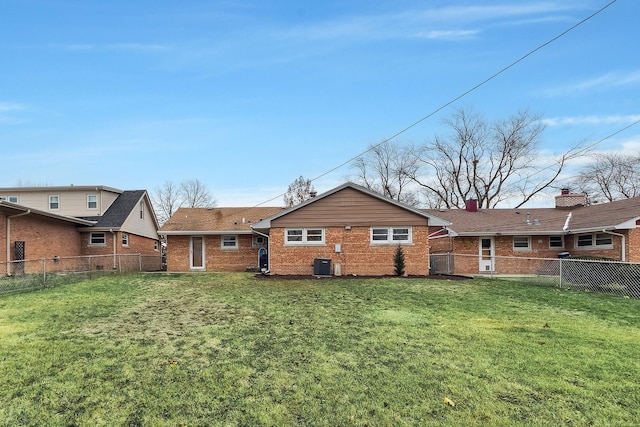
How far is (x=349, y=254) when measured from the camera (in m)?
18.3

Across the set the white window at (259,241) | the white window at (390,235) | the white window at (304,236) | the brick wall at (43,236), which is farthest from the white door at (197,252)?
the white window at (390,235)

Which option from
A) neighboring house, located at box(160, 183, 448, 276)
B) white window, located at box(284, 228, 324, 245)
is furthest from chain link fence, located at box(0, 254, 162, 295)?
white window, located at box(284, 228, 324, 245)

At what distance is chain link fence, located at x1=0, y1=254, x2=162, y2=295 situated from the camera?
13.1 metres

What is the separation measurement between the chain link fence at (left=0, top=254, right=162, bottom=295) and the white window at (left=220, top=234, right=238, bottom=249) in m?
5.03

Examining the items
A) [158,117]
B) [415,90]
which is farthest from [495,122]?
[158,117]

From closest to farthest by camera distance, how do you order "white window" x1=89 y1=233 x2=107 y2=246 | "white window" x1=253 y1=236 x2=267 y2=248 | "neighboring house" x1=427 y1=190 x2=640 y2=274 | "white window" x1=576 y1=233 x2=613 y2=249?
"neighboring house" x1=427 y1=190 x2=640 y2=274
"white window" x1=576 y1=233 x2=613 y2=249
"white window" x1=253 y1=236 x2=267 y2=248
"white window" x1=89 y1=233 x2=107 y2=246

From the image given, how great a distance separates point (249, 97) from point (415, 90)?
23.5 ft

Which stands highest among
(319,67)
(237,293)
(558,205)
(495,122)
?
(495,122)

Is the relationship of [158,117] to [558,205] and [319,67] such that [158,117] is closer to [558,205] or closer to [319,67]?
[319,67]

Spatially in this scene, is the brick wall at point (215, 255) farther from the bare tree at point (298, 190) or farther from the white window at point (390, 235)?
the bare tree at point (298, 190)

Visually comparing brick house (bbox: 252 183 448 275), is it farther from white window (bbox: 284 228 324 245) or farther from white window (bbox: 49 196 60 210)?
white window (bbox: 49 196 60 210)

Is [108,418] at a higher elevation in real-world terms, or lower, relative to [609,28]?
lower

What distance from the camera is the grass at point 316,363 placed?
4.10 m

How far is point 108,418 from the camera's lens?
3.95m
